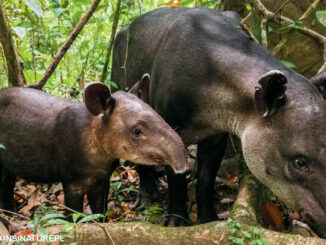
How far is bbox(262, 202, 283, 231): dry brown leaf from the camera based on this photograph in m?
4.99

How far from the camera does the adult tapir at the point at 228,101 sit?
3.84 meters

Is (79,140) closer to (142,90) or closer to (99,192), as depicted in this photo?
(99,192)

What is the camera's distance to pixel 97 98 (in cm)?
411

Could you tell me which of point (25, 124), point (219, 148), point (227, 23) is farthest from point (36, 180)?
point (227, 23)

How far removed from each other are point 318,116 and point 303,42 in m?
2.87

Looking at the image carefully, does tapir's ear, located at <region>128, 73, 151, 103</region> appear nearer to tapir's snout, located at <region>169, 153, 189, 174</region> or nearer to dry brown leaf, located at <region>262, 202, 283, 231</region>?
tapir's snout, located at <region>169, 153, 189, 174</region>

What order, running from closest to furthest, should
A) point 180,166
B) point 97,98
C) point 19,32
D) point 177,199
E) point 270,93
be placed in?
point 180,166 → point 270,93 → point 97,98 → point 19,32 → point 177,199

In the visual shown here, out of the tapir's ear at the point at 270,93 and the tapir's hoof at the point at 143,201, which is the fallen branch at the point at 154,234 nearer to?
the tapir's ear at the point at 270,93

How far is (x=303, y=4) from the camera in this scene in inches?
253

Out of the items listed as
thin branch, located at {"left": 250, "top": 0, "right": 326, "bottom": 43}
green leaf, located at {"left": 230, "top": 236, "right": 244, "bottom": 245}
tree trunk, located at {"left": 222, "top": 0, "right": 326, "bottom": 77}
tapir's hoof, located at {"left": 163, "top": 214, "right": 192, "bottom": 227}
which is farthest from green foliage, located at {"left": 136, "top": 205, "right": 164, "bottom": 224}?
tree trunk, located at {"left": 222, "top": 0, "right": 326, "bottom": 77}

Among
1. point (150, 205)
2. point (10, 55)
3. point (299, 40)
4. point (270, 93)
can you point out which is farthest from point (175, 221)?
point (299, 40)

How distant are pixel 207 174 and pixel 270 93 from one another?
165cm

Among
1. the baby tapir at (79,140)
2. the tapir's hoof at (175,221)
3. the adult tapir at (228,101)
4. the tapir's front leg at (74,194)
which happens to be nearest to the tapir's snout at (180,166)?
the baby tapir at (79,140)

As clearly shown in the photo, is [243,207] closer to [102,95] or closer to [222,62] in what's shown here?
[222,62]
